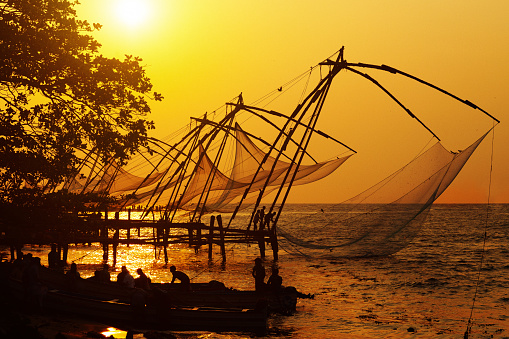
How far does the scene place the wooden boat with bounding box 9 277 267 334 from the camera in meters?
14.2

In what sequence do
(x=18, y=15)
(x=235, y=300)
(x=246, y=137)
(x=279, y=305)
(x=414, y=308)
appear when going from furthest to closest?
1. (x=246, y=137)
2. (x=414, y=308)
3. (x=279, y=305)
4. (x=235, y=300)
5. (x=18, y=15)

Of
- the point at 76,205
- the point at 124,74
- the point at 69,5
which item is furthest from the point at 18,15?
the point at 76,205

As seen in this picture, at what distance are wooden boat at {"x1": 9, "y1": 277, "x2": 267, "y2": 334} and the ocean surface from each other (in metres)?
0.36

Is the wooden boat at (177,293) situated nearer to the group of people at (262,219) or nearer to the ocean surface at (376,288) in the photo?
the ocean surface at (376,288)

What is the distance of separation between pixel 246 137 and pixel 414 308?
11.7 m

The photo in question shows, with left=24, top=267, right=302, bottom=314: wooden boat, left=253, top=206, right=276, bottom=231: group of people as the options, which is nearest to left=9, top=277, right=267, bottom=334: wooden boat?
left=24, top=267, right=302, bottom=314: wooden boat

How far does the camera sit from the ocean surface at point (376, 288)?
16828 mm

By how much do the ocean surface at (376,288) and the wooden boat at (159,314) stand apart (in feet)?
1.18

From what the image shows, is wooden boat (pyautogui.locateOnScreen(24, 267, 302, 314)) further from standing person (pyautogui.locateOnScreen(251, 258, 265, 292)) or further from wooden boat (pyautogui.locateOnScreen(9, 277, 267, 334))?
wooden boat (pyautogui.locateOnScreen(9, 277, 267, 334))

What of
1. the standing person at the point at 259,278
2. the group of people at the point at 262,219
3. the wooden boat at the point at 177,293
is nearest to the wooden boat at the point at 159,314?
the wooden boat at the point at 177,293

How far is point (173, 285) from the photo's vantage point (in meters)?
16.8

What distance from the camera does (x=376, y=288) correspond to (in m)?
25.4

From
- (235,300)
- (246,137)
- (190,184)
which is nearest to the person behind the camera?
(235,300)

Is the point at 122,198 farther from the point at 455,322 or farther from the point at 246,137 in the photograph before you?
the point at 246,137
